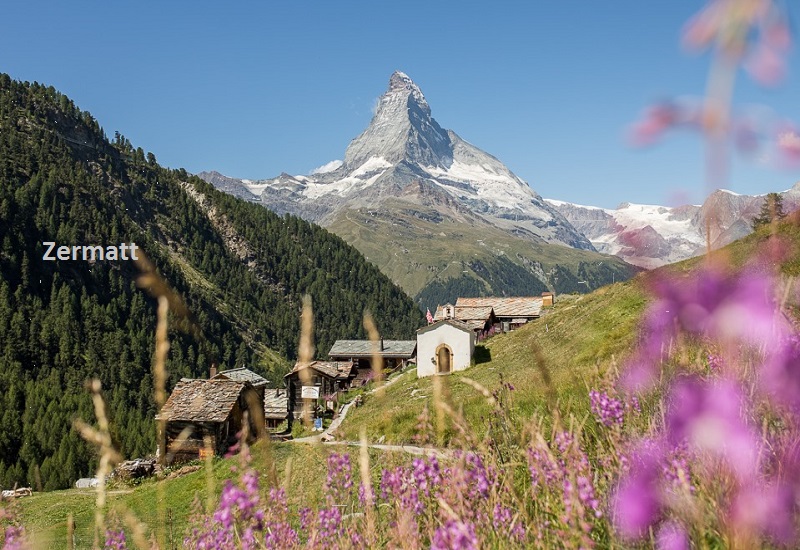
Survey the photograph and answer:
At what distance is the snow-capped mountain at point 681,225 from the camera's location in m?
1.36

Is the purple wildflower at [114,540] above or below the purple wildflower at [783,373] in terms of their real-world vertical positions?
below

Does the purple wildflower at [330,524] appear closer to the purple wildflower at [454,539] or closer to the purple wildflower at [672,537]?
the purple wildflower at [454,539]

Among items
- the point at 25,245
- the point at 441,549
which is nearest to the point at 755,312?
the point at 441,549

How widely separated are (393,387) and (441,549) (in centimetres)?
4507

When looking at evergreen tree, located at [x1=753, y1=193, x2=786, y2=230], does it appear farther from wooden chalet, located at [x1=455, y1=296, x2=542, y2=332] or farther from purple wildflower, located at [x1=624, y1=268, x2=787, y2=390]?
wooden chalet, located at [x1=455, y1=296, x2=542, y2=332]

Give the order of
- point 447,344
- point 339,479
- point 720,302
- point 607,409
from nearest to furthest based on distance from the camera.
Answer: point 720,302 < point 607,409 < point 339,479 < point 447,344

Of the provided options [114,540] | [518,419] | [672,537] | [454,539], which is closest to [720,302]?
[672,537]

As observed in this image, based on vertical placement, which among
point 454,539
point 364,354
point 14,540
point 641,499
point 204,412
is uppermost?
point 364,354

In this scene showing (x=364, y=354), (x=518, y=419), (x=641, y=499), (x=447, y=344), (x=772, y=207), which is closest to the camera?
(x=772, y=207)

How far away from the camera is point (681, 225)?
154cm

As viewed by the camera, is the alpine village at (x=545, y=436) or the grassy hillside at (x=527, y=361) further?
the grassy hillside at (x=527, y=361)

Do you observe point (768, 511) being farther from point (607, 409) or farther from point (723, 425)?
point (607, 409)

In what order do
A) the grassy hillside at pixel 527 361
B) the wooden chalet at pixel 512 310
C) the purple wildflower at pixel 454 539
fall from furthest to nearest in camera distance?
the wooden chalet at pixel 512 310, the grassy hillside at pixel 527 361, the purple wildflower at pixel 454 539

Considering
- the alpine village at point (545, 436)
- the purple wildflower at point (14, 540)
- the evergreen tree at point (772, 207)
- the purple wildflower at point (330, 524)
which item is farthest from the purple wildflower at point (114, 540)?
the evergreen tree at point (772, 207)
